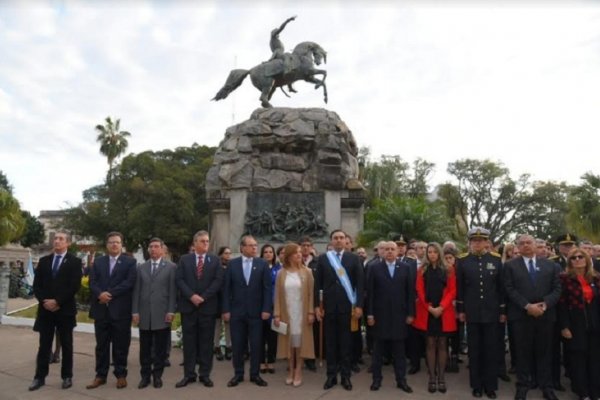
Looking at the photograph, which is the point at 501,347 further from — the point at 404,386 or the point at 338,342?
the point at 338,342

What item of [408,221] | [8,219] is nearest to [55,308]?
[408,221]

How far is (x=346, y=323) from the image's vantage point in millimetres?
5902

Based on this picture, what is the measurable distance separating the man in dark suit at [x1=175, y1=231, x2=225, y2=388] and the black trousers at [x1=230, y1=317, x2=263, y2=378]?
0.92 ft

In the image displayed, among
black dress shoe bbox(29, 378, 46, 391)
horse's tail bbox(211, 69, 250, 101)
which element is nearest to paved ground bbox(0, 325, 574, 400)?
black dress shoe bbox(29, 378, 46, 391)

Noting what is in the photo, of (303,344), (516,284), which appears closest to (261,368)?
(303,344)

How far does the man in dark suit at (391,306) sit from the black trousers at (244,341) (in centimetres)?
136

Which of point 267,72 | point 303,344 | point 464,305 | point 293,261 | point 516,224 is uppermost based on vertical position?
point 267,72

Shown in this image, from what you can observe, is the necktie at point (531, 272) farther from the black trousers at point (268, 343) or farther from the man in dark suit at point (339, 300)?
the black trousers at point (268, 343)

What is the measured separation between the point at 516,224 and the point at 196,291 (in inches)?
1555

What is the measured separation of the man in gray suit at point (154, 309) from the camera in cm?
587

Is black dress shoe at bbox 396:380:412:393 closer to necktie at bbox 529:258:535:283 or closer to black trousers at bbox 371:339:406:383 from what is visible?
black trousers at bbox 371:339:406:383

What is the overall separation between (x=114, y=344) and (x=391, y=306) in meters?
3.31

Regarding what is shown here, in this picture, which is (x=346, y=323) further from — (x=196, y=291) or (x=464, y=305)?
(x=196, y=291)

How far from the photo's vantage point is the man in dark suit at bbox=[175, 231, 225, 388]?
5918mm
